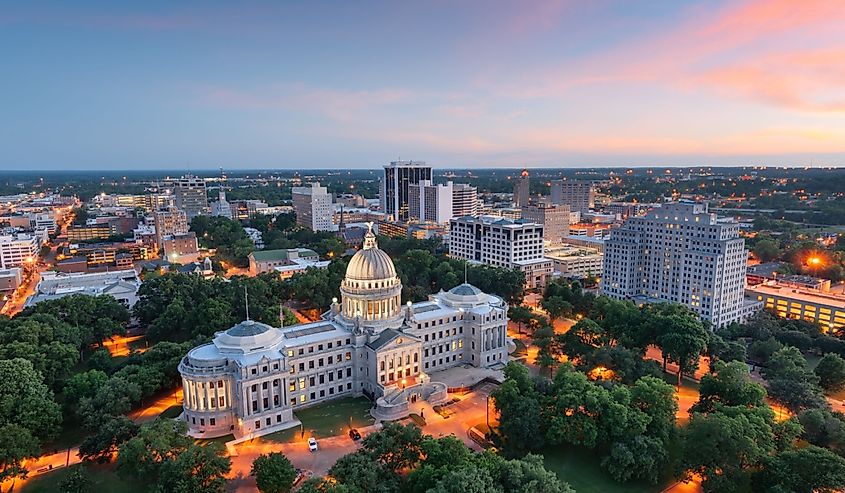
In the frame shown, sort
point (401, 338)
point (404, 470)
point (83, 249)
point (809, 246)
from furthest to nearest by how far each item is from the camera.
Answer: point (83, 249), point (809, 246), point (401, 338), point (404, 470)

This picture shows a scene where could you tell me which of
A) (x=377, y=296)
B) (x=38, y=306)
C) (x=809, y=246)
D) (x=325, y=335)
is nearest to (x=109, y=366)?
(x=38, y=306)

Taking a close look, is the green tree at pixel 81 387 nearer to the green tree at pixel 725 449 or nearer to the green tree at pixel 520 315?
the green tree at pixel 520 315

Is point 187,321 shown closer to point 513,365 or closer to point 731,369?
point 513,365

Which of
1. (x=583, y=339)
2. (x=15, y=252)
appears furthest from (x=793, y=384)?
(x=15, y=252)

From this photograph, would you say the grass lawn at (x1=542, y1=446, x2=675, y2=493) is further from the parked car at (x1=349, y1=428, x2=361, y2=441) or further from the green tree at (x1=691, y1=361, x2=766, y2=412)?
the parked car at (x1=349, y1=428, x2=361, y2=441)

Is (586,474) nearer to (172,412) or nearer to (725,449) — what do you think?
(725,449)

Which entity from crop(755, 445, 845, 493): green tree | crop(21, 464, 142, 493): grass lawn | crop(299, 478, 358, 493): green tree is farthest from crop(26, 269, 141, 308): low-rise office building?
crop(755, 445, 845, 493): green tree
